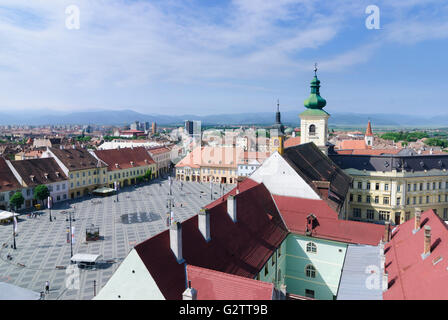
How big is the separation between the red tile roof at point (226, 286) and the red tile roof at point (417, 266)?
23.6 feet

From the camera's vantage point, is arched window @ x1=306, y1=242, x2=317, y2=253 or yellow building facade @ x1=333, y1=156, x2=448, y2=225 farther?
yellow building facade @ x1=333, y1=156, x2=448, y2=225

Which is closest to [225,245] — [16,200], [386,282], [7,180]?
[386,282]

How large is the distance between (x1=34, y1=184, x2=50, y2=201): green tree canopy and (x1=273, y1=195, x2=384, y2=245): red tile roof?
45618 mm

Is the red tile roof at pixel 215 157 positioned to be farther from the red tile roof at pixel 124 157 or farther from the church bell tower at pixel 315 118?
the church bell tower at pixel 315 118

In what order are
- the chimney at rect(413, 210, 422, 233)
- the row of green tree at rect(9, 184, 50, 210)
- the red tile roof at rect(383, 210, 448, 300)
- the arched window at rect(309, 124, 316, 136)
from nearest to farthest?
the red tile roof at rect(383, 210, 448, 300)
the chimney at rect(413, 210, 422, 233)
the row of green tree at rect(9, 184, 50, 210)
the arched window at rect(309, 124, 316, 136)

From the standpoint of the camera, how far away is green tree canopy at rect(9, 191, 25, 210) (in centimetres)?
5391

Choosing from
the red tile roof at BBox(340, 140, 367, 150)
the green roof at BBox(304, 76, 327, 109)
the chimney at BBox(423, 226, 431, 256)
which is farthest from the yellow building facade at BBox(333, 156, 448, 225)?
the red tile roof at BBox(340, 140, 367, 150)

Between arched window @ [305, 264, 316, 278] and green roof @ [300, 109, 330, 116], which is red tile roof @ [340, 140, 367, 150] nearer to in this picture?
green roof @ [300, 109, 330, 116]

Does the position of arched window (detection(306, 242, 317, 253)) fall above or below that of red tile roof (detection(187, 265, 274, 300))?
below

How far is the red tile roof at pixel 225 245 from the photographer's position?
1666cm

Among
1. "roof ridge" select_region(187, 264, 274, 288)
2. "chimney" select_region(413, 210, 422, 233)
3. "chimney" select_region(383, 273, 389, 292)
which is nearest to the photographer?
"roof ridge" select_region(187, 264, 274, 288)

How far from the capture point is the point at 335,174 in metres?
45.9

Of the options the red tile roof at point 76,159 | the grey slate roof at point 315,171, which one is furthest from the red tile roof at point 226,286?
the red tile roof at point 76,159

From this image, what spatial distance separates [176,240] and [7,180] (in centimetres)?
5462
